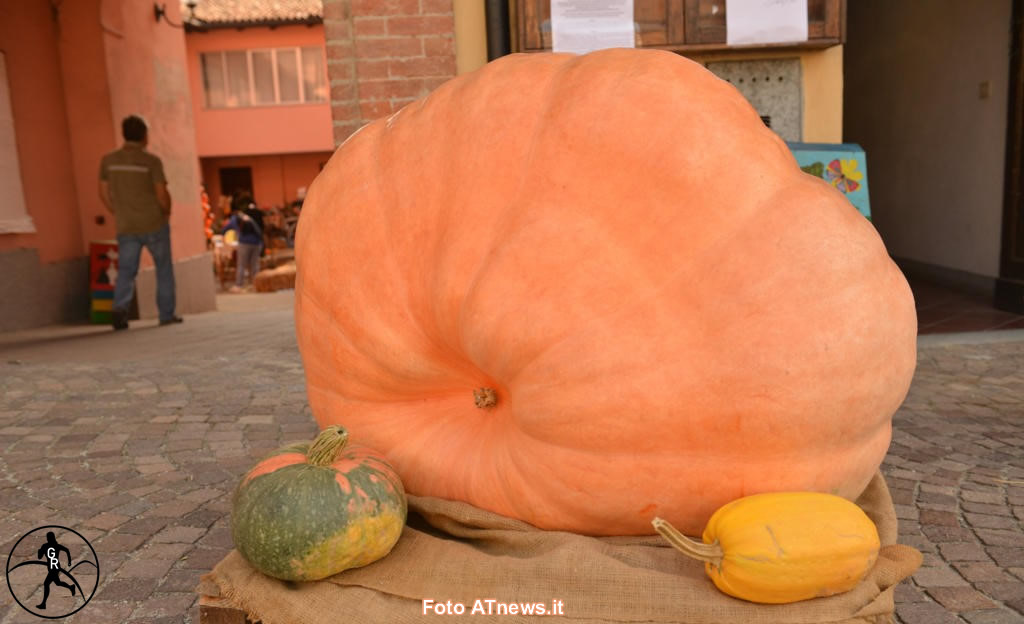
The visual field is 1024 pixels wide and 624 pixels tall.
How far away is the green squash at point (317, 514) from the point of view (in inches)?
65.8

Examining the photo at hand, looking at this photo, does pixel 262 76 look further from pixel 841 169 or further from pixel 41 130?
pixel 841 169

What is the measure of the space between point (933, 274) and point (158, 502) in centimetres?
722

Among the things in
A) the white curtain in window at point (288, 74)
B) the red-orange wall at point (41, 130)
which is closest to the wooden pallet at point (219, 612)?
the red-orange wall at point (41, 130)

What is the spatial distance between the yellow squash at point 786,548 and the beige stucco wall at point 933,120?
19.4 ft

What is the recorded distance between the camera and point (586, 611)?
5.29ft

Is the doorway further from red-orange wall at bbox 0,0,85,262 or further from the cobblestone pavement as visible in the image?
red-orange wall at bbox 0,0,85,262

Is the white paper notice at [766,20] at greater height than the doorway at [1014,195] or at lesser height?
greater

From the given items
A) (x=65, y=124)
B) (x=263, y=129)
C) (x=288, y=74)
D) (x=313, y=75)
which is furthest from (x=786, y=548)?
(x=263, y=129)

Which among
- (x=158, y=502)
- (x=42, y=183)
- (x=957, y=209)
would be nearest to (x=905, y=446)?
(x=158, y=502)

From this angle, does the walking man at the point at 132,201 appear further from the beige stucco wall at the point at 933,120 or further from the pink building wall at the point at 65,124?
the beige stucco wall at the point at 933,120

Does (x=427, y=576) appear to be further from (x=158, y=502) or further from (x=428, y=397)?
(x=158, y=502)

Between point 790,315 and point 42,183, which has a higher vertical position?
point 42,183

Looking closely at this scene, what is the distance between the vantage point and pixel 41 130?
779cm

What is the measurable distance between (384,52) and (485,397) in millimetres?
2692
